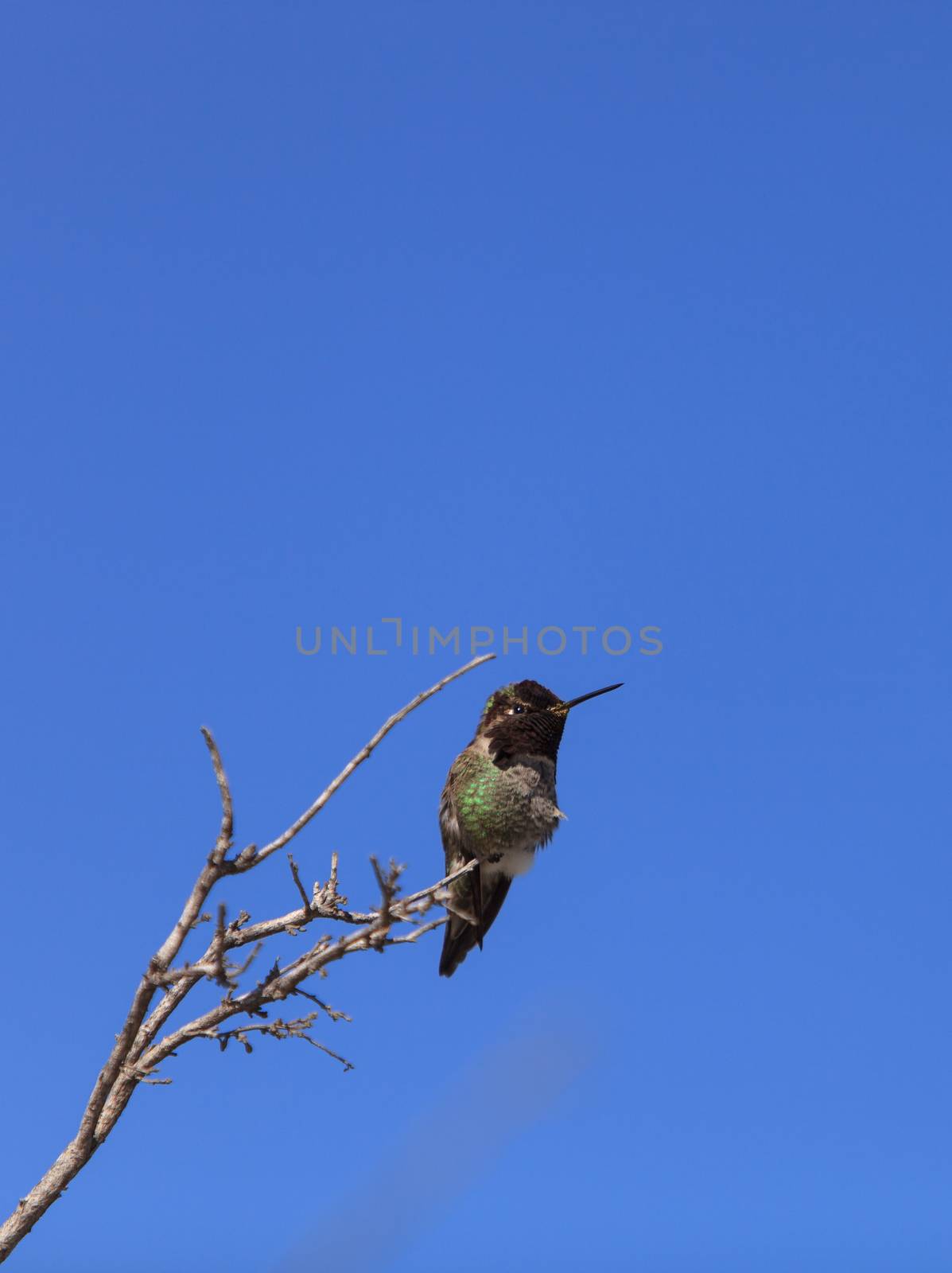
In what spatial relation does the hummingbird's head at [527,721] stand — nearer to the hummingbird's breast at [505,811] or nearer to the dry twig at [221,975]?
the hummingbird's breast at [505,811]

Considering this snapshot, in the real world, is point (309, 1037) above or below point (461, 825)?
below

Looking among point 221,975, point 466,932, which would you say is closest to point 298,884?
point 221,975

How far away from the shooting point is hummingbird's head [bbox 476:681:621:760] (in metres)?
9.95

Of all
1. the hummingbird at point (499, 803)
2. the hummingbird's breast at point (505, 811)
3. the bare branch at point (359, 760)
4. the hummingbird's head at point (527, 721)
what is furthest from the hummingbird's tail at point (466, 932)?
the bare branch at point (359, 760)

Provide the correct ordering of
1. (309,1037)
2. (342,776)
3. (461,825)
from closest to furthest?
(342,776) < (309,1037) < (461,825)

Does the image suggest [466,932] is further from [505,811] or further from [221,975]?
[221,975]

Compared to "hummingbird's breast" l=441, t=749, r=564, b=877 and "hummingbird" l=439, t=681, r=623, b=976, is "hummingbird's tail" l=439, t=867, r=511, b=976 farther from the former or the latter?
"hummingbird's breast" l=441, t=749, r=564, b=877

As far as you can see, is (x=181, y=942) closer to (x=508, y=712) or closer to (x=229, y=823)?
(x=229, y=823)

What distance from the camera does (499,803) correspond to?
31.7ft

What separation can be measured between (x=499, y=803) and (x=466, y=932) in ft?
3.89

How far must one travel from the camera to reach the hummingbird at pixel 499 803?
31.9 ft

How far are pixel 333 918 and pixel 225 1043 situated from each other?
2.94 feet

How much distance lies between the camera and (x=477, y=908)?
32.6 feet

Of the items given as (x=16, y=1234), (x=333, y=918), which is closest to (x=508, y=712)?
(x=333, y=918)
